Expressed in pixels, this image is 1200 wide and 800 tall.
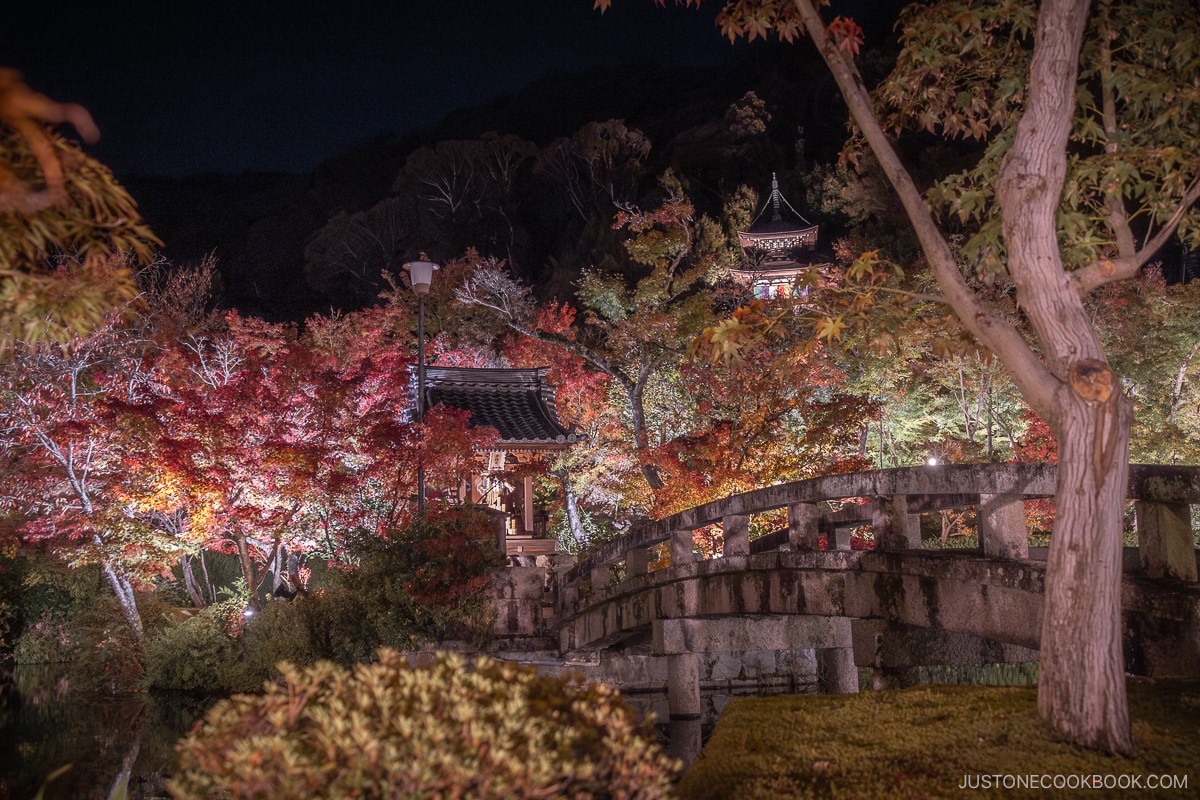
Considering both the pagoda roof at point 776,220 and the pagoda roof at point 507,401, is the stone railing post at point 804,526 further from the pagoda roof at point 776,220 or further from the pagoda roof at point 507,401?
the pagoda roof at point 776,220

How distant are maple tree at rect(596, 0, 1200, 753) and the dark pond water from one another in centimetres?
861

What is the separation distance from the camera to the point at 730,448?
53.8 feet

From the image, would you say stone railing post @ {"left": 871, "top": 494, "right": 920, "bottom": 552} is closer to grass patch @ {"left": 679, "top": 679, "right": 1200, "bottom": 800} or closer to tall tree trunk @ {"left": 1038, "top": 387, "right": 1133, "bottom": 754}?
grass patch @ {"left": 679, "top": 679, "right": 1200, "bottom": 800}

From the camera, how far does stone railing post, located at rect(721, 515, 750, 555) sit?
10.3 metres

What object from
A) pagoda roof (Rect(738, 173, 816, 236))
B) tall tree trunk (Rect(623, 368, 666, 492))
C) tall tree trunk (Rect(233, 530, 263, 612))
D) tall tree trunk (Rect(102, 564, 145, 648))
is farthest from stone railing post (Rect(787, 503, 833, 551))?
pagoda roof (Rect(738, 173, 816, 236))

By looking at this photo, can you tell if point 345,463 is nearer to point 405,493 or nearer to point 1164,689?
point 405,493

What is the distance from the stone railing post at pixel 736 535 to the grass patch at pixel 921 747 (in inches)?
148

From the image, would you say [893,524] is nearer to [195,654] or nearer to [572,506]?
[195,654]

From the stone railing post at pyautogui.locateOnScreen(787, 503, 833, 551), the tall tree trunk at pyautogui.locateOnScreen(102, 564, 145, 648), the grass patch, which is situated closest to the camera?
the grass patch

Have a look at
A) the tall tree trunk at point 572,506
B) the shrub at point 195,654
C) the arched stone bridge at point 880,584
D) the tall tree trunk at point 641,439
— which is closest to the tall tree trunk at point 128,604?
the shrub at point 195,654

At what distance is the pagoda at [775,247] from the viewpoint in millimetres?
34438

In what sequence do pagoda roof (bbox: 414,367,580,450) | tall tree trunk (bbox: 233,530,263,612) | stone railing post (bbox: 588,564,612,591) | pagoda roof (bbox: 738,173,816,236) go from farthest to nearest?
1. pagoda roof (bbox: 738,173,816,236)
2. pagoda roof (bbox: 414,367,580,450)
3. tall tree trunk (bbox: 233,530,263,612)
4. stone railing post (bbox: 588,564,612,591)

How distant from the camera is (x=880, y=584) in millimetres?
8078

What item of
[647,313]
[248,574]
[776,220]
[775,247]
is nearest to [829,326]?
[647,313]
